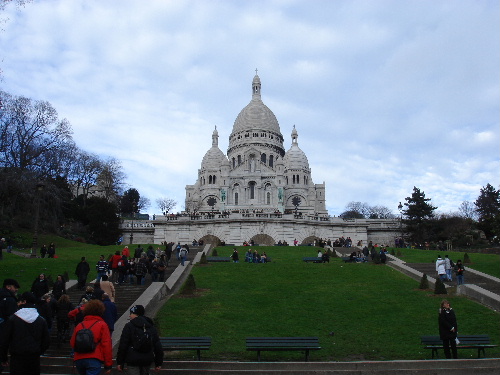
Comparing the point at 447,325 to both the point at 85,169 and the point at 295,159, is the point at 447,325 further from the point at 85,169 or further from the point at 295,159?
the point at 295,159

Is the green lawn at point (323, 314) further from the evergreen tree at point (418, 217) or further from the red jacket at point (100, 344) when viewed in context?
the evergreen tree at point (418, 217)

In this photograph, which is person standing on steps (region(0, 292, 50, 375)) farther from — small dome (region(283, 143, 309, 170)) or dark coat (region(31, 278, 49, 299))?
small dome (region(283, 143, 309, 170))

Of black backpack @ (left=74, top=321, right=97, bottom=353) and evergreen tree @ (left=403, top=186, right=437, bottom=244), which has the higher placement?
evergreen tree @ (left=403, top=186, right=437, bottom=244)

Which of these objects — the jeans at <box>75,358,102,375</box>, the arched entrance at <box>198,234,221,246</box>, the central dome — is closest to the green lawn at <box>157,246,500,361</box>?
the jeans at <box>75,358,102,375</box>

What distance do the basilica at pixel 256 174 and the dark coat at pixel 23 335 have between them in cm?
6716

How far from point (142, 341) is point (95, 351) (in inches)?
27.2

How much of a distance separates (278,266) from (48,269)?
1109cm

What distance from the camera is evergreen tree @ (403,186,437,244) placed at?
201 ft

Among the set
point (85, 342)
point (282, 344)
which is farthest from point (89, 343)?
point (282, 344)

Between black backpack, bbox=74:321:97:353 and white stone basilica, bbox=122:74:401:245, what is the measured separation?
4566cm

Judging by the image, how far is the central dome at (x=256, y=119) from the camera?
104m

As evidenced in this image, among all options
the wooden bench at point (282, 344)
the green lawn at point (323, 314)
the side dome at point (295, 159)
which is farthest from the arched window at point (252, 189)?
the wooden bench at point (282, 344)

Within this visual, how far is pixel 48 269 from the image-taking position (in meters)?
25.0

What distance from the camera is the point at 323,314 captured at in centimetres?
1599
